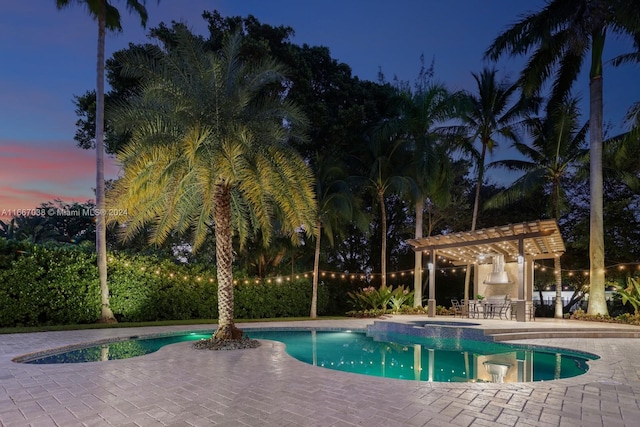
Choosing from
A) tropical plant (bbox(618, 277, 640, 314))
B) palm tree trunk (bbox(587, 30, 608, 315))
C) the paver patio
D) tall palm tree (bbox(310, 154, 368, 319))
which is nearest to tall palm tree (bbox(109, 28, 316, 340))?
the paver patio

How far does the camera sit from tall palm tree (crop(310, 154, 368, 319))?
64.3 ft

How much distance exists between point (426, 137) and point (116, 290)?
1478 centimetres

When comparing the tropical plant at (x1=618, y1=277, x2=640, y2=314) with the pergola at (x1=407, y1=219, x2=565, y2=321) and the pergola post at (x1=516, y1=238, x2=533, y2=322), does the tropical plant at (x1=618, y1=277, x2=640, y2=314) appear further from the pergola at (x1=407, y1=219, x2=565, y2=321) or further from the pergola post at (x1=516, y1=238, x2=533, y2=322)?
the pergola post at (x1=516, y1=238, x2=533, y2=322)

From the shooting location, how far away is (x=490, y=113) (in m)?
21.2

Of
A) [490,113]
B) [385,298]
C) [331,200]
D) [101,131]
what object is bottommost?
[385,298]

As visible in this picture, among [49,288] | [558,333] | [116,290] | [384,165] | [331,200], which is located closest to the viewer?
[558,333]

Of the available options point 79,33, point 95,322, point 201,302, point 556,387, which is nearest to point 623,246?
point 556,387

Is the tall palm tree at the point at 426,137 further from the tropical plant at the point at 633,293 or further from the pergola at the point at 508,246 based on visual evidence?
the tropical plant at the point at 633,293

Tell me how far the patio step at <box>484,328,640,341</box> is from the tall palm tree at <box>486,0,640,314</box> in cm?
452

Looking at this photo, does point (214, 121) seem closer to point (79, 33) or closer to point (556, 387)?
point (556, 387)

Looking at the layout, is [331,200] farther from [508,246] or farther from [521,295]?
[521,295]

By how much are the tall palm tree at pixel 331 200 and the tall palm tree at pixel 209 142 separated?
857 cm

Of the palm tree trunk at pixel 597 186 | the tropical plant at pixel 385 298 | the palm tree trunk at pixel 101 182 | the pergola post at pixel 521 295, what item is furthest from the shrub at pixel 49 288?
the palm tree trunk at pixel 597 186

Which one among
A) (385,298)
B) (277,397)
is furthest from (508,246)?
(277,397)
